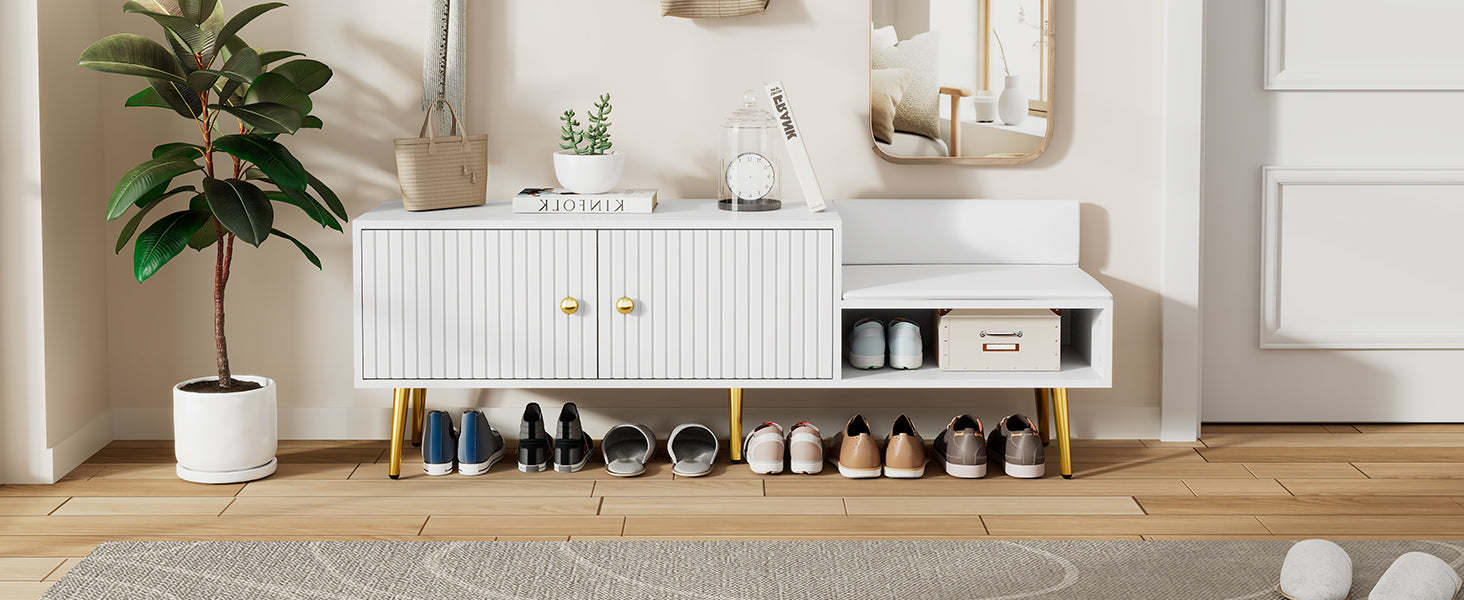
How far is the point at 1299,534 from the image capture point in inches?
93.6

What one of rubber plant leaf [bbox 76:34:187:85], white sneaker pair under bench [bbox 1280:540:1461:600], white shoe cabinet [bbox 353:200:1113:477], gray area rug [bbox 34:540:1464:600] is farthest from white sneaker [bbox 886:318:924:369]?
rubber plant leaf [bbox 76:34:187:85]

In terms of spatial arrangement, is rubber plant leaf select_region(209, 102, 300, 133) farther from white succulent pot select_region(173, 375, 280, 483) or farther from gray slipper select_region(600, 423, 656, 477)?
gray slipper select_region(600, 423, 656, 477)

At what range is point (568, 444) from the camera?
2.78m

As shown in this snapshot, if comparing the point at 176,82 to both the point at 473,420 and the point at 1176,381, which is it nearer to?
the point at 473,420

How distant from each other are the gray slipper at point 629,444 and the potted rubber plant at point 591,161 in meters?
0.56

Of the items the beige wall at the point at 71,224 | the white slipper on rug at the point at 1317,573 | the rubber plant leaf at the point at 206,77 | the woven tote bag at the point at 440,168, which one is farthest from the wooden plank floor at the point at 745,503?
the rubber plant leaf at the point at 206,77

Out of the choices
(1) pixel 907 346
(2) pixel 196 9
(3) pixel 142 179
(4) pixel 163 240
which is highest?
(2) pixel 196 9

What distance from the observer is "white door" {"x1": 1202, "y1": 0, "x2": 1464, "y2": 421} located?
9.95ft

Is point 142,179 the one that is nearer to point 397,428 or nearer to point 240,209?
point 240,209

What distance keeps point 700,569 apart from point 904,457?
2.35ft

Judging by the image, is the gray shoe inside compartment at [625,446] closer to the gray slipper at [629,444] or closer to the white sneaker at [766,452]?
the gray slipper at [629,444]

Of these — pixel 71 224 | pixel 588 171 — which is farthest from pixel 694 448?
pixel 71 224

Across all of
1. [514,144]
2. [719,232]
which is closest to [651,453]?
[719,232]

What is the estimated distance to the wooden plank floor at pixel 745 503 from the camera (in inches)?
94.0
